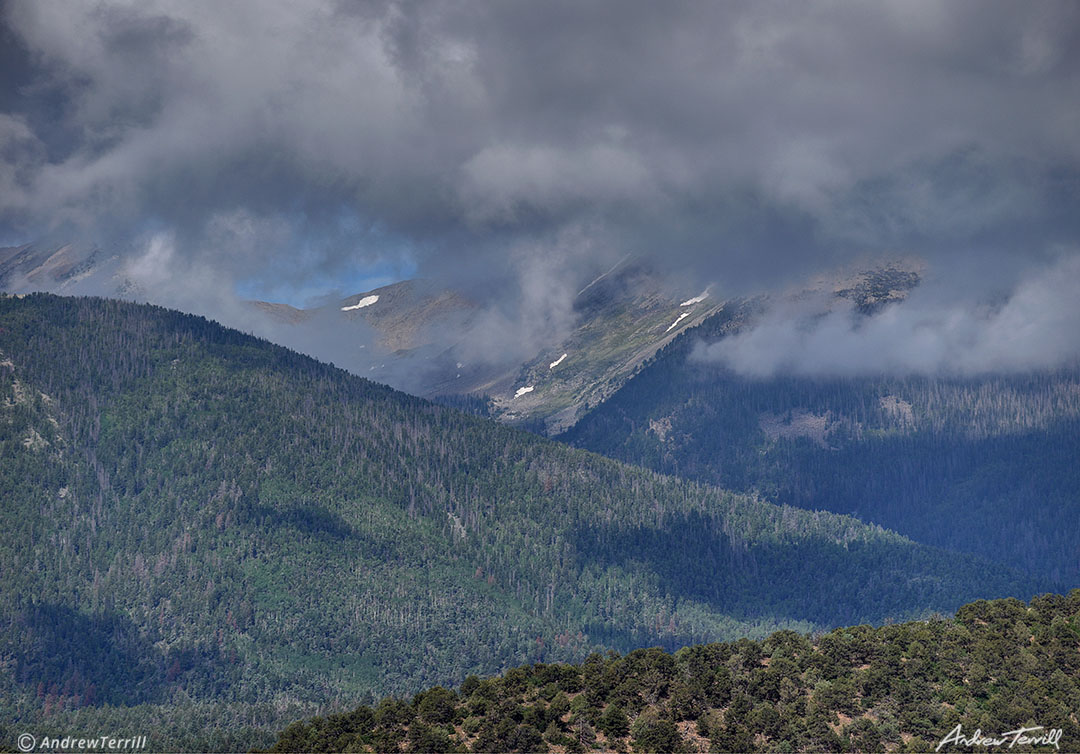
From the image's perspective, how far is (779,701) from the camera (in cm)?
16275

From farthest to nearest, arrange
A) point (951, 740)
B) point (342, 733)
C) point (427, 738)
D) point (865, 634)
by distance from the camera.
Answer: point (865, 634), point (342, 733), point (427, 738), point (951, 740)

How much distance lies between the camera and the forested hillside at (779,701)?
14962cm

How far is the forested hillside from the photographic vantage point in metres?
150

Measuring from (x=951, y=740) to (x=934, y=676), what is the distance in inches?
901

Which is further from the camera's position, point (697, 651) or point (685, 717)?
point (697, 651)

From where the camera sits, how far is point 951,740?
144m

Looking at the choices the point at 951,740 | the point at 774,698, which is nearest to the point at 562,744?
the point at 774,698

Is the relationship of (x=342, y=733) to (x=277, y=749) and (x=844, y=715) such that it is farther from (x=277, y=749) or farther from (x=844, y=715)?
(x=844, y=715)


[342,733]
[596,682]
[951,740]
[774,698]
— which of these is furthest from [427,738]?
[951,740]

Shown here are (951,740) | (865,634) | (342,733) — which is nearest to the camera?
(951,740)

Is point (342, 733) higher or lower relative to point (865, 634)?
lower

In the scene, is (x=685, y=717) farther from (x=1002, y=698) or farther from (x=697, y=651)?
(x=1002, y=698)

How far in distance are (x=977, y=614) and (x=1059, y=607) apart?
38.1 ft

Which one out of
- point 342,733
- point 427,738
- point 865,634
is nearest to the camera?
point 427,738
